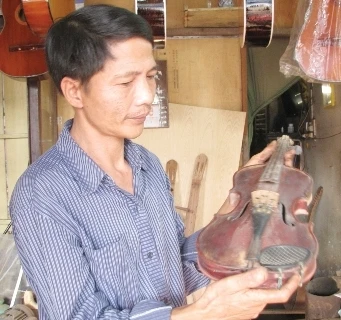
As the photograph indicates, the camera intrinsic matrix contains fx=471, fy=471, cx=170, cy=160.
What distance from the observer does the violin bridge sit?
99 centimetres

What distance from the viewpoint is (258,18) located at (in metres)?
2.61

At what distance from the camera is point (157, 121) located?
3645mm

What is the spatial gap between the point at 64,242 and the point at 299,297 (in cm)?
334

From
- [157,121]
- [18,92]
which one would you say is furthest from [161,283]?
[18,92]

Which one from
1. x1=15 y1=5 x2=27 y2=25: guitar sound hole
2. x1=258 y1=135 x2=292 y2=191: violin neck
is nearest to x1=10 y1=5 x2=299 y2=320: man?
x1=258 y1=135 x2=292 y2=191: violin neck

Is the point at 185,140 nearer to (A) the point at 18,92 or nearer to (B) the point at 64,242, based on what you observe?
(A) the point at 18,92

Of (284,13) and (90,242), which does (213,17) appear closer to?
(284,13)

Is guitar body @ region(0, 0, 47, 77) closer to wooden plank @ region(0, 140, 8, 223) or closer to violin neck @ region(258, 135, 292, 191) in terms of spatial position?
wooden plank @ region(0, 140, 8, 223)

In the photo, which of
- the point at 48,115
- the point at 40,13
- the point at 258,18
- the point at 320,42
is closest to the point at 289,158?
the point at 320,42

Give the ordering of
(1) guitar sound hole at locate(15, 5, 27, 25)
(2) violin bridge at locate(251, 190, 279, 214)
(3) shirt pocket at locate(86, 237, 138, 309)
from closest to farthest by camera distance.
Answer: (2) violin bridge at locate(251, 190, 279, 214) < (3) shirt pocket at locate(86, 237, 138, 309) < (1) guitar sound hole at locate(15, 5, 27, 25)

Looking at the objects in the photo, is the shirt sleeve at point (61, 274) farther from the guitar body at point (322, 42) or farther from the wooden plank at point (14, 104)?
the wooden plank at point (14, 104)

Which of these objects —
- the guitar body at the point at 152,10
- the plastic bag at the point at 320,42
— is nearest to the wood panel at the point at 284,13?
the plastic bag at the point at 320,42

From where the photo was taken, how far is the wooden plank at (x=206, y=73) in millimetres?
3684

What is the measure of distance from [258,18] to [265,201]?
1.83m
